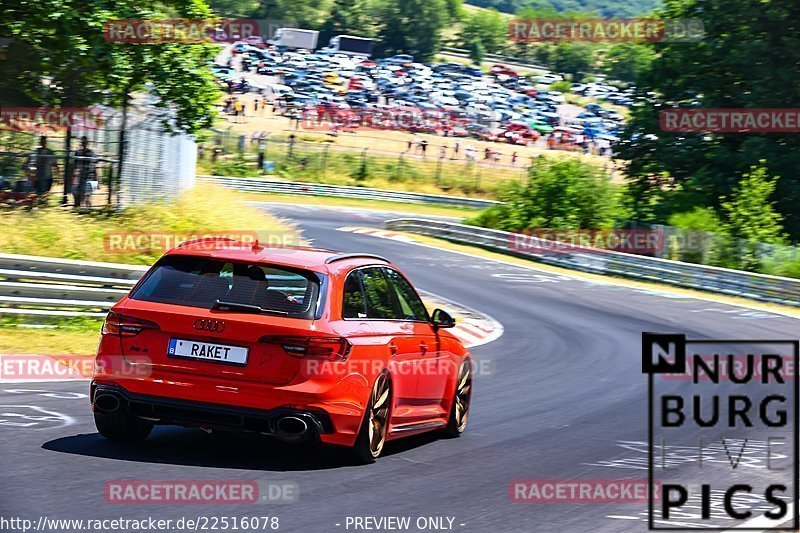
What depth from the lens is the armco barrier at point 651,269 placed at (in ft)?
104

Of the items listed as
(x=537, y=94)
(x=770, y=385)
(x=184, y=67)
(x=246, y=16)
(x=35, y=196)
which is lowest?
(x=770, y=385)

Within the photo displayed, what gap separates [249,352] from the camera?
774 cm

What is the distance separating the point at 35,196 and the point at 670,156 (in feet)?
92.0

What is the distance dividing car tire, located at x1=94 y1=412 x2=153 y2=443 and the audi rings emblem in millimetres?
968

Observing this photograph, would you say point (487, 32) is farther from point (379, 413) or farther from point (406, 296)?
point (379, 413)

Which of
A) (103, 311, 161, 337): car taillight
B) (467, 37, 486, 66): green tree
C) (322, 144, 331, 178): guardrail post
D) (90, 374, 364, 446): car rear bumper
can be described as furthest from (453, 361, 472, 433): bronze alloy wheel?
(467, 37, 486, 66): green tree

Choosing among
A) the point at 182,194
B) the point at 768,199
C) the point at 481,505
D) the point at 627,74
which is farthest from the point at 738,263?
the point at 627,74

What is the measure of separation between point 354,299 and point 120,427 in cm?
187

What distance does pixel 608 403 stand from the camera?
1355 centimetres

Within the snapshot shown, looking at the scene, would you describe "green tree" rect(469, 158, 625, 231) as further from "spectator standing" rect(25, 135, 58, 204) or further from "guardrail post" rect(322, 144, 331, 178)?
"spectator standing" rect(25, 135, 58, 204)

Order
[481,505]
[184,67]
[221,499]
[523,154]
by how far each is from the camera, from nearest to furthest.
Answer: [221,499]
[481,505]
[184,67]
[523,154]

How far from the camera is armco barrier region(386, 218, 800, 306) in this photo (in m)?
31.6

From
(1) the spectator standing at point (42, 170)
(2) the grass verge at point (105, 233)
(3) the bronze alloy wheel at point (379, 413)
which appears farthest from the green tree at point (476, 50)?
(3) the bronze alloy wheel at point (379, 413)

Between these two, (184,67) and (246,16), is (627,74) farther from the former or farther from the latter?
(184,67)
